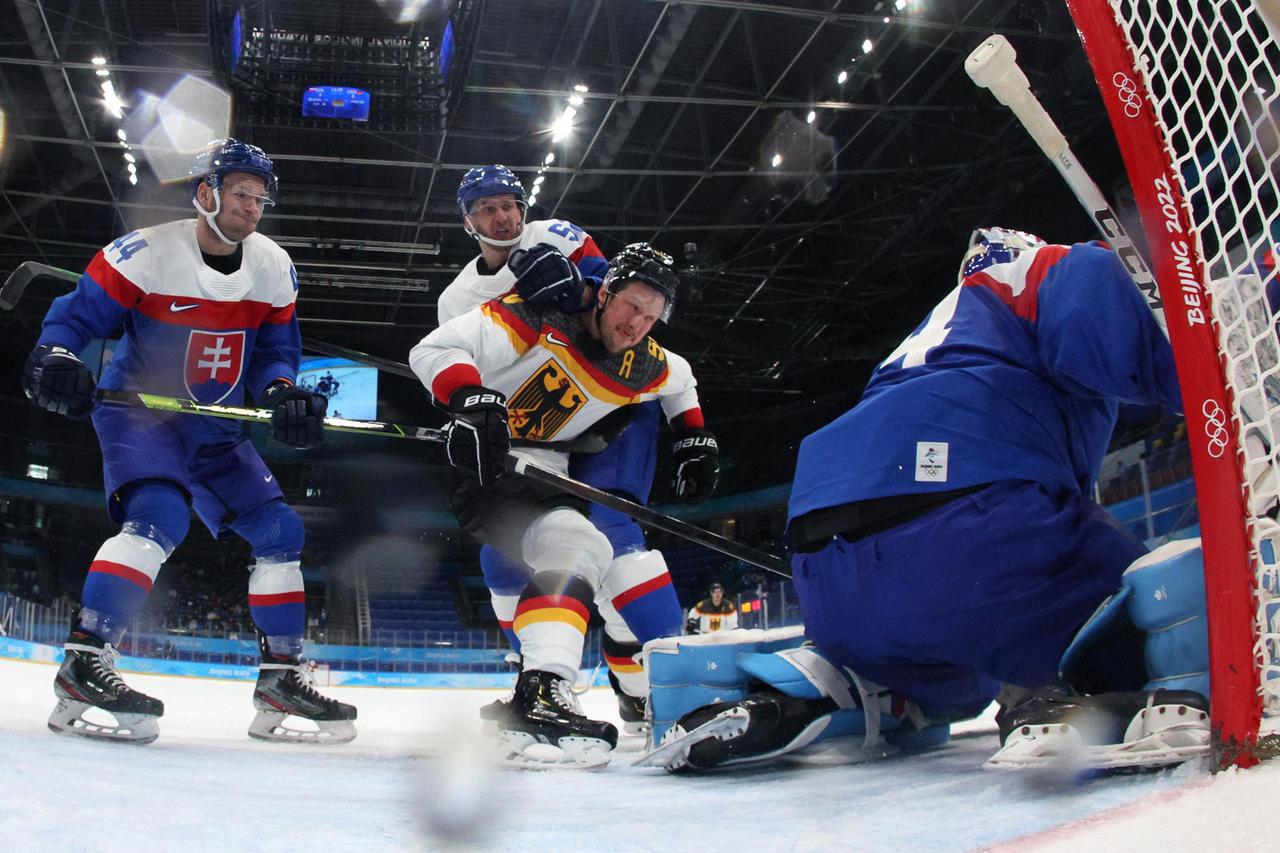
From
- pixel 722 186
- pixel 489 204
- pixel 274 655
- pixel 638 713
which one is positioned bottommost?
pixel 638 713

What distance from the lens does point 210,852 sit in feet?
2.74

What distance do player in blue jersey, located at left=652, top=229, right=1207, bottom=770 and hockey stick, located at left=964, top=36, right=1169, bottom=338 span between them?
0.09 meters

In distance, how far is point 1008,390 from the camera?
4.65 ft

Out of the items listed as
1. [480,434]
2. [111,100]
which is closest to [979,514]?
[480,434]

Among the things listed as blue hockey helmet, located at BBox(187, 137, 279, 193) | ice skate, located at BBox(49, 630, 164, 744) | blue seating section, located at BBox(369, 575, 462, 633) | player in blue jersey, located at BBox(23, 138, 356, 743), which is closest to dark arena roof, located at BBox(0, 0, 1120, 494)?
blue seating section, located at BBox(369, 575, 462, 633)

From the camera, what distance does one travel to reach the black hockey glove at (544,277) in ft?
7.27

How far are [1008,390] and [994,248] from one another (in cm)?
32

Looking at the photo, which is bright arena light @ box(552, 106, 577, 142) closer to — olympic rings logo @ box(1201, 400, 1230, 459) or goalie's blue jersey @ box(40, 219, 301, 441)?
goalie's blue jersey @ box(40, 219, 301, 441)

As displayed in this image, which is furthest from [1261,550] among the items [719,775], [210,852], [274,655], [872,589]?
[274,655]

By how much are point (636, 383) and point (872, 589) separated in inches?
42.9

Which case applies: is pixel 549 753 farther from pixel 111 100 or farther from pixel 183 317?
pixel 111 100

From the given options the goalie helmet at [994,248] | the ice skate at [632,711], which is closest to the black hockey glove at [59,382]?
the ice skate at [632,711]

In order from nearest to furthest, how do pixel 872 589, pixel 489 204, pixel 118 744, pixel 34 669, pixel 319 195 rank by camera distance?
pixel 872 589, pixel 118 744, pixel 489 204, pixel 34 669, pixel 319 195

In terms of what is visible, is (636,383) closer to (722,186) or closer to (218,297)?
(218,297)
